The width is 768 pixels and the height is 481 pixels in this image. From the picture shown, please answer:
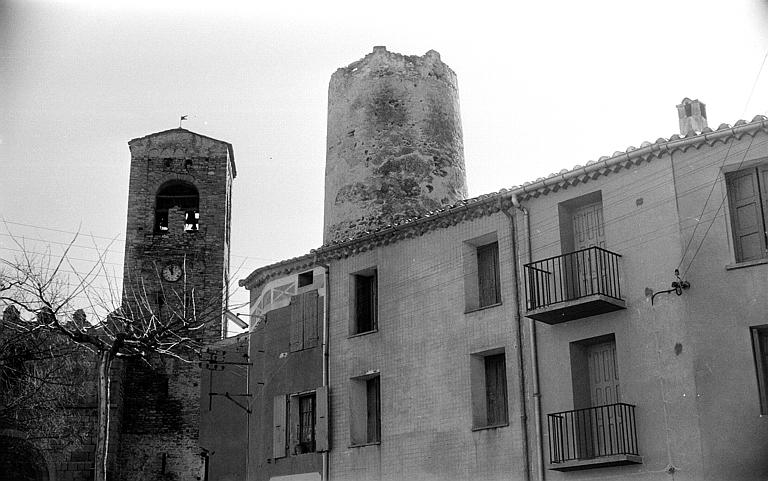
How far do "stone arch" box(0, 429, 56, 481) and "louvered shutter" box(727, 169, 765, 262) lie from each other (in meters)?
23.7

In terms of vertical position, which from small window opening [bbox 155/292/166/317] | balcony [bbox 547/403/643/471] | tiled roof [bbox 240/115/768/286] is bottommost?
balcony [bbox 547/403/643/471]

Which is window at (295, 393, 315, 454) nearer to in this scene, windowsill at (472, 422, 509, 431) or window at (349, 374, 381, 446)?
window at (349, 374, 381, 446)

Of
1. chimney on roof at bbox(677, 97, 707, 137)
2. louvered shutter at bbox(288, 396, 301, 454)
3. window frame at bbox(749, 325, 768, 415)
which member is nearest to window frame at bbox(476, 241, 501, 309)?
chimney on roof at bbox(677, 97, 707, 137)

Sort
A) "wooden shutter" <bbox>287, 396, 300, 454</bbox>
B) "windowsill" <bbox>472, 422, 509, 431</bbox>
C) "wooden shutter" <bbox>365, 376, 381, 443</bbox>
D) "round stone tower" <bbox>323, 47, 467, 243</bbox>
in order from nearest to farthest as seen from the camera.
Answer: "windowsill" <bbox>472, 422, 509, 431</bbox>, "wooden shutter" <bbox>365, 376, 381, 443</bbox>, "wooden shutter" <bbox>287, 396, 300, 454</bbox>, "round stone tower" <bbox>323, 47, 467, 243</bbox>

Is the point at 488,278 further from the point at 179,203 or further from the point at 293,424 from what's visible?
the point at 179,203

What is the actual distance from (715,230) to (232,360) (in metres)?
12.7

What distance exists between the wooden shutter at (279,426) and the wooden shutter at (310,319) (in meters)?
1.25

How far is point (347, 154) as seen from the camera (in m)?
26.7

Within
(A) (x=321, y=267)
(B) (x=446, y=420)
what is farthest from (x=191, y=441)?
(B) (x=446, y=420)

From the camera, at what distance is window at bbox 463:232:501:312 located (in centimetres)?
1923

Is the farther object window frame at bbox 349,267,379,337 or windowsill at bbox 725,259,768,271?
window frame at bbox 349,267,379,337

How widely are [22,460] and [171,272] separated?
9720 millimetres

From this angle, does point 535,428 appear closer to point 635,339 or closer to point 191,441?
point 635,339

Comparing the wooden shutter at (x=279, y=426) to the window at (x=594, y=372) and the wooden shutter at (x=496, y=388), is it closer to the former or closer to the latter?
the wooden shutter at (x=496, y=388)
